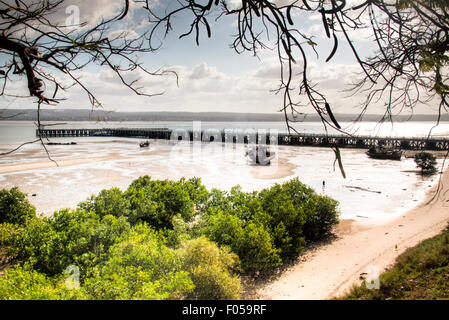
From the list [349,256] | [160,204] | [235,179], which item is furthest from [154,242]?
[235,179]

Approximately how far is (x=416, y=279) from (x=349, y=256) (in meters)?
3.39

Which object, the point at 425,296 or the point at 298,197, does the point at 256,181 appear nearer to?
the point at 298,197

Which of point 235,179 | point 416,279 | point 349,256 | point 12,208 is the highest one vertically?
point 12,208

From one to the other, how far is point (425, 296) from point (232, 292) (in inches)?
156

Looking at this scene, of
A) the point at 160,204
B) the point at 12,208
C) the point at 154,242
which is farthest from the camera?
the point at 160,204

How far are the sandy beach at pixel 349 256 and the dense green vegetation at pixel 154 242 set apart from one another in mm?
725

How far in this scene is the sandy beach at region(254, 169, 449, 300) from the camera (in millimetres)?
7715

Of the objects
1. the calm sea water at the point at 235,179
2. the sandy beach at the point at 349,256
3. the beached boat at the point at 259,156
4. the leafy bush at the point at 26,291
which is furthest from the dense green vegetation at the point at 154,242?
the beached boat at the point at 259,156

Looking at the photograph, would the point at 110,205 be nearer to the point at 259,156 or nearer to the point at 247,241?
the point at 247,241

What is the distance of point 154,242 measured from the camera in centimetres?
695

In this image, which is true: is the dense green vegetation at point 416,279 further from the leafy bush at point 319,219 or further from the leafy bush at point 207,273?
the leafy bush at point 319,219

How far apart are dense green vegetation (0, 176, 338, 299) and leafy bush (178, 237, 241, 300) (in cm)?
2

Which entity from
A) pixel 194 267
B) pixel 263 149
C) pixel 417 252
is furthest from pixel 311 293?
pixel 263 149

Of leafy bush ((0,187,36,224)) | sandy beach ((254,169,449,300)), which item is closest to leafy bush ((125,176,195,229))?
leafy bush ((0,187,36,224))
